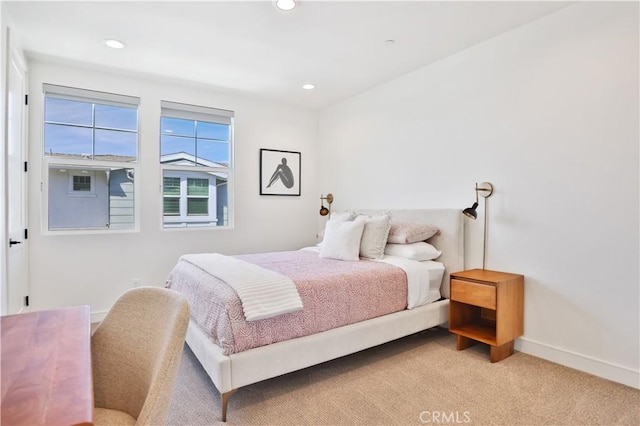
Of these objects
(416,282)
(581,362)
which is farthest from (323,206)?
(581,362)

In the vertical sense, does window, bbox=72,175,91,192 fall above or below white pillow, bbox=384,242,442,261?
above

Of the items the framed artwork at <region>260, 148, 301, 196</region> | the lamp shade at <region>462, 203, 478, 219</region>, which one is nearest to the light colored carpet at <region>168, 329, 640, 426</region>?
the lamp shade at <region>462, 203, 478, 219</region>

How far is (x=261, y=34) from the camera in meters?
2.87

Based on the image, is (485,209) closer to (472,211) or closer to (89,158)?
(472,211)

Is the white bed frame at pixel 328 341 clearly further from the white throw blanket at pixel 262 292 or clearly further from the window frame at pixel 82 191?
the window frame at pixel 82 191

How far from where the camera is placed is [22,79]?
3150 mm

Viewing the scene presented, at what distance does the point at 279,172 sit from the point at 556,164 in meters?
3.24

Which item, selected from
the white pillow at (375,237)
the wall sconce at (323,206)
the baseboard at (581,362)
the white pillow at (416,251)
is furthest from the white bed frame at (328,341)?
the wall sconce at (323,206)

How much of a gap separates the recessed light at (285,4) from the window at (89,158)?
2237 millimetres

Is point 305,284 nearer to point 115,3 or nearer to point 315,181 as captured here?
point 115,3

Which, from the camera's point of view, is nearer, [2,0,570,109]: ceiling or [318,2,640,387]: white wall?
[318,2,640,387]: white wall

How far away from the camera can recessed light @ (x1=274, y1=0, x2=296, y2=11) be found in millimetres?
2406

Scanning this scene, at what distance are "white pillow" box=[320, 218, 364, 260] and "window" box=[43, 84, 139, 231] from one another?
7.35 feet

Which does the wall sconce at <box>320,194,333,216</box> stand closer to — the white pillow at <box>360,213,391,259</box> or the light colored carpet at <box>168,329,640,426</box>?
the white pillow at <box>360,213,391,259</box>
